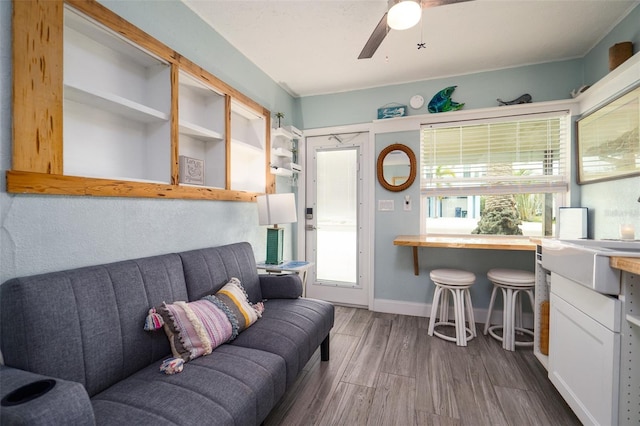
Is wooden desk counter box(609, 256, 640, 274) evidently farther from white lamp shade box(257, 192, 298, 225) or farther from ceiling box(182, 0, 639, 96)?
white lamp shade box(257, 192, 298, 225)

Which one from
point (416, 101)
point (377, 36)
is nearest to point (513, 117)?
point (416, 101)

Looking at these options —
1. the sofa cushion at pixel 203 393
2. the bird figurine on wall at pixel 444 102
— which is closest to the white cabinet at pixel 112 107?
the sofa cushion at pixel 203 393

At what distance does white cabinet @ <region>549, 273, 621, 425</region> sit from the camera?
1.22 metres

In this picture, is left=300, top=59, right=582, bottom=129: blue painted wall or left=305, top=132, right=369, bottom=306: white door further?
left=305, top=132, right=369, bottom=306: white door

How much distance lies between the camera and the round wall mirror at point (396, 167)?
317 centimetres

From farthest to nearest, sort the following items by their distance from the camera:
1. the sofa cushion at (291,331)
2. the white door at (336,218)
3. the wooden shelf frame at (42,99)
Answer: the white door at (336,218) → the sofa cushion at (291,331) → the wooden shelf frame at (42,99)

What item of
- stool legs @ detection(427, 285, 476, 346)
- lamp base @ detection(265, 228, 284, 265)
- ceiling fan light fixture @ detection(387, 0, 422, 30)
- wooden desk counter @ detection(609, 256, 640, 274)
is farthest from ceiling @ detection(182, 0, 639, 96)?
stool legs @ detection(427, 285, 476, 346)

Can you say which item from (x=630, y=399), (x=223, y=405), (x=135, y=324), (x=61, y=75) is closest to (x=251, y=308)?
(x=135, y=324)

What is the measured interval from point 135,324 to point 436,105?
326cm

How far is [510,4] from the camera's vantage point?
2.02 meters

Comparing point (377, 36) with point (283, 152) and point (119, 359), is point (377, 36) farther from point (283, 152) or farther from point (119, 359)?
point (119, 359)

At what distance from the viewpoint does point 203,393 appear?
111 centimetres

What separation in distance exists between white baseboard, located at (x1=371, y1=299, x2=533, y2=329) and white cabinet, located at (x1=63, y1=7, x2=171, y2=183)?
8.57 feet

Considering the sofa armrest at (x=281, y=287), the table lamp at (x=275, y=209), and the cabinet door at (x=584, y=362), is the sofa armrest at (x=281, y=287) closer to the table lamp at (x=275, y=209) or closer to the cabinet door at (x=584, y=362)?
the table lamp at (x=275, y=209)
